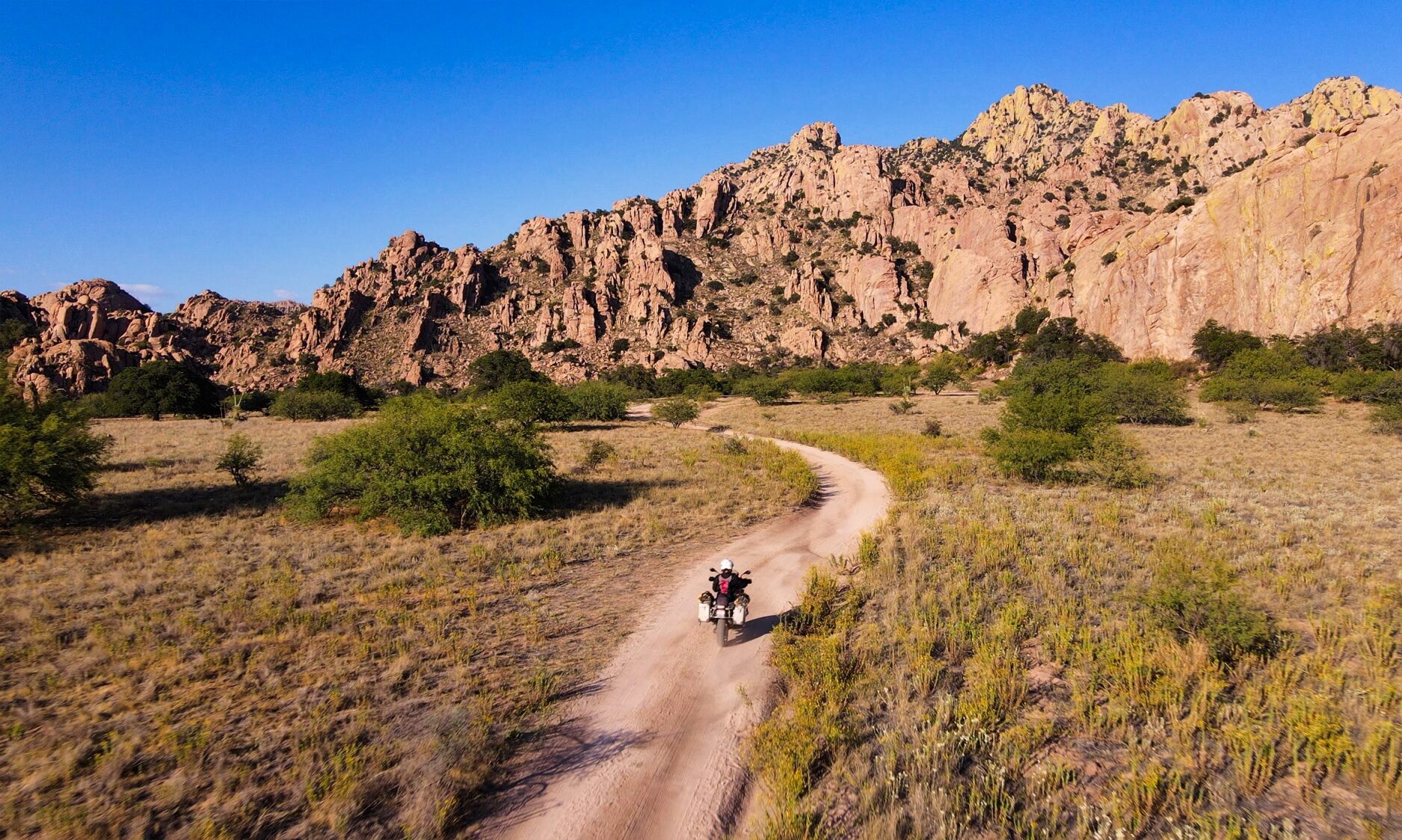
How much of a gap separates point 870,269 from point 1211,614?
349 ft

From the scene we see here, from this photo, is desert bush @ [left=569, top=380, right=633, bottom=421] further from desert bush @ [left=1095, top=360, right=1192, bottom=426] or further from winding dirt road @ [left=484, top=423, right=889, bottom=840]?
winding dirt road @ [left=484, top=423, right=889, bottom=840]

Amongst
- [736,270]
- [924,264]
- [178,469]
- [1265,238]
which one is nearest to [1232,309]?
[1265,238]

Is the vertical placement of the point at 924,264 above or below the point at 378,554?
above

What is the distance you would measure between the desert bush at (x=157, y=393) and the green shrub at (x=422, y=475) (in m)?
55.4

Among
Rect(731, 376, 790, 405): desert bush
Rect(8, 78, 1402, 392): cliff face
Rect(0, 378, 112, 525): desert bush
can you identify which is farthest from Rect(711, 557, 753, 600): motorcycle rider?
Rect(8, 78, 1402, 392): cliff face

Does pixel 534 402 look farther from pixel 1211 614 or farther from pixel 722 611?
pixel 1211 614

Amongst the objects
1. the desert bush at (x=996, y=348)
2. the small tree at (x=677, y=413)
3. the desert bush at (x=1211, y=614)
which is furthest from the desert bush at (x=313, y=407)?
the desert bush at (x=996, y=348)

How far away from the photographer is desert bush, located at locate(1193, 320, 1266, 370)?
55906 mm

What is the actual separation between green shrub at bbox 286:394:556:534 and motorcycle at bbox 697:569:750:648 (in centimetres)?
830

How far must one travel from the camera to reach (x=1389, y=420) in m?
28.2

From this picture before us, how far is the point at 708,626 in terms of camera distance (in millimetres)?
8961

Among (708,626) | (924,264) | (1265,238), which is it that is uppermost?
(924,264)

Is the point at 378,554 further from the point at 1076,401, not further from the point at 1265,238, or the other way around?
the point at 1265,238

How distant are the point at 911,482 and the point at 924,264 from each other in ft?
337
